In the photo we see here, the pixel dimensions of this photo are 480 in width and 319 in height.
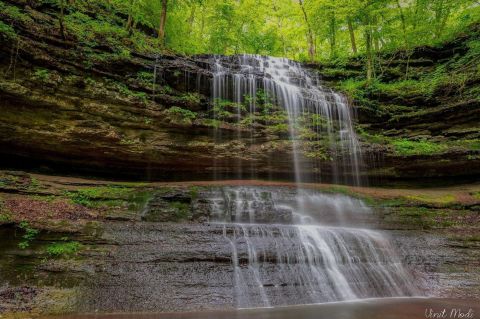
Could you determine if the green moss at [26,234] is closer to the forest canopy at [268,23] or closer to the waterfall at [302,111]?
the forest canopy at [268,23]

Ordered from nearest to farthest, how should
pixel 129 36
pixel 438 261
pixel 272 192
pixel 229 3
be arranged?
1. pixel 438 261
2. pixel 272 192
3. pixel 129 36
4. pixel 229 3

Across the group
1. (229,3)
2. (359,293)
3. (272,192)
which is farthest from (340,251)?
(229,3)

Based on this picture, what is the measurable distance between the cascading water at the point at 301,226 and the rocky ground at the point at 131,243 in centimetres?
60

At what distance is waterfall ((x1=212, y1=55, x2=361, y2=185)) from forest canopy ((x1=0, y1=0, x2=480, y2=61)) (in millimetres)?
3777

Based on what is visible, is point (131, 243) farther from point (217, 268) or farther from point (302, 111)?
point (302, 111)

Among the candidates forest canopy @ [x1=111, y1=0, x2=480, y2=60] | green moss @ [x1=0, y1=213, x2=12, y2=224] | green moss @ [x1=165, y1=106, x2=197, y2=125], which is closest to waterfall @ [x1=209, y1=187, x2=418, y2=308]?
green moss @ [x1=165, y1=106, x2=197, y2=125]

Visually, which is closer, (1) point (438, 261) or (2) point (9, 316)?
(2) point (9, 316)

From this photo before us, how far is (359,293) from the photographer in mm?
7230

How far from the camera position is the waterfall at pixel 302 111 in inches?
522

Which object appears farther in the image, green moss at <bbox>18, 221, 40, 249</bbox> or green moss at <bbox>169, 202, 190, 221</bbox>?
green moss at <bbox>169, 202, 190, 221</bbox>

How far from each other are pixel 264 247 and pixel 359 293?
2329mm

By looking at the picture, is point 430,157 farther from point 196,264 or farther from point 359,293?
point 196,264

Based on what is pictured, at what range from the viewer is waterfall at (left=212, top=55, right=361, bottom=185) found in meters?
13.3

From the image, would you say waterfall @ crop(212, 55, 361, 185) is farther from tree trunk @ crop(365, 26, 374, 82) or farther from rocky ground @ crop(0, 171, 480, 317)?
tree trunk @ crop(365, 26, 374, 82)
